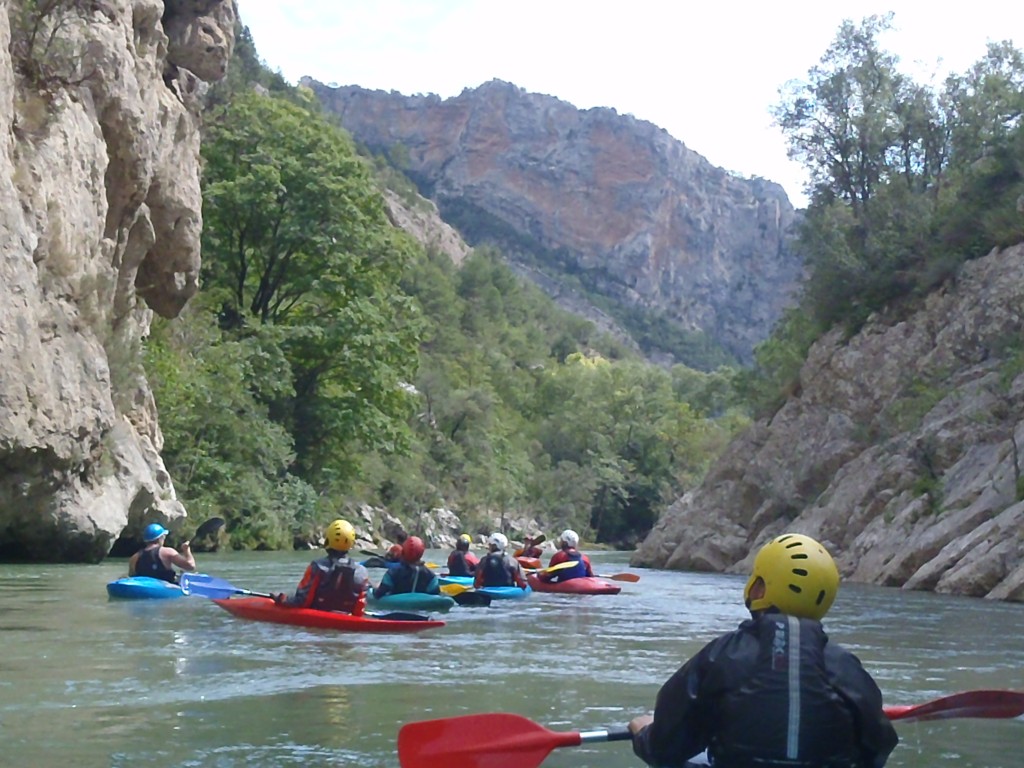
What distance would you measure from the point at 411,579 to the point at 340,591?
2.67 m

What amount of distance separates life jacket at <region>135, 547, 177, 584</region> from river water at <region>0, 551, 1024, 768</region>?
0.58 meters

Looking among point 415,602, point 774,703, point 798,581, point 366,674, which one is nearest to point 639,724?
point 774,703

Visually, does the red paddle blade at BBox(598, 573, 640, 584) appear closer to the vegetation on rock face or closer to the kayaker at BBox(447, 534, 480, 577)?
the kayaker at BBox(447, 534, 480, 577)

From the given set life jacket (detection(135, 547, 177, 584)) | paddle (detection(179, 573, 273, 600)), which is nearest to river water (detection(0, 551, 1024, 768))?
paddle (detection(179, 573, 273, 600))

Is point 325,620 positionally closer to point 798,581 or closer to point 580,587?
point 580,587

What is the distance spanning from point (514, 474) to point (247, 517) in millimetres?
26250

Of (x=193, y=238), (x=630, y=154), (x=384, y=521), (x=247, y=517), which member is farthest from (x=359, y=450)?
(x=630, y=154)

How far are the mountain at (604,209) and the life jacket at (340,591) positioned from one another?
4595 inches

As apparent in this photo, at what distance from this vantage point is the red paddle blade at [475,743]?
5402mm

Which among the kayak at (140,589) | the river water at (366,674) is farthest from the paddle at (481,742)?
the kayak at (140,589)

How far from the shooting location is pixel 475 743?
5461 mm

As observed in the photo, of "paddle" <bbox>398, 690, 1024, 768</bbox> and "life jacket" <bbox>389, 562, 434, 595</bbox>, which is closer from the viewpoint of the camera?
"paddle" <bbox>398, 690, 1024, 768</bbox>

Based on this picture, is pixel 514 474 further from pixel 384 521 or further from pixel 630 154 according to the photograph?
pixel 630 154

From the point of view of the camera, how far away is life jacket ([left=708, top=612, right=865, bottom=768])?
426 centimetres
